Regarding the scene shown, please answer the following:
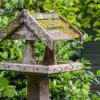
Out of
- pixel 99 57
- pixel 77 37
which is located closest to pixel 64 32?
pixel 77 37

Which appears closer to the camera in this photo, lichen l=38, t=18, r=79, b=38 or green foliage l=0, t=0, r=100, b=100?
lichen l=38, t=18, r=79, b=38

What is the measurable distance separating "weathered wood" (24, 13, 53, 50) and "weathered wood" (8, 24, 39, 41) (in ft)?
0.10

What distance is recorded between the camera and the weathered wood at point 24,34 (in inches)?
86.7

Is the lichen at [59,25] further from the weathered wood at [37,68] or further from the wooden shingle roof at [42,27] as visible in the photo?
the weathered wood at [37,68]

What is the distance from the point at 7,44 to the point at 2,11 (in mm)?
311

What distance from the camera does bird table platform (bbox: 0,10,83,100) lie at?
2176mm

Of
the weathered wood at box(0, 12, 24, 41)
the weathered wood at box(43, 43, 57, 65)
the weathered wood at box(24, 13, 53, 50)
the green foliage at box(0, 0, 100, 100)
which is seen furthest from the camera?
the green foliage at box(0, 0, 100, 100)

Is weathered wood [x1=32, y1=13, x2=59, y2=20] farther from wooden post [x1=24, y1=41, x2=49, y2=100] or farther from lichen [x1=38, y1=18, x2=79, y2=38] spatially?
wooden post [x1=24, y1=41, x2=49, y2=100]

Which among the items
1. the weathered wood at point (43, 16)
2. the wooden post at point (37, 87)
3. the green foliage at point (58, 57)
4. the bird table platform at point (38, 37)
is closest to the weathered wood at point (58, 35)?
the bird table platform at point (38, 37)

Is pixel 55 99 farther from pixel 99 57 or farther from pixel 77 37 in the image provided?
pixel 99 57

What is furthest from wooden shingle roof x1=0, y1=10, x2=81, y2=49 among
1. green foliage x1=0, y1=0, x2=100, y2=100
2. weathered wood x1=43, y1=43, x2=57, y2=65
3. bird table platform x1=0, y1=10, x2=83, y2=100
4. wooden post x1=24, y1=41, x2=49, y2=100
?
green foliage x1=0, y1=0, x2=100, y2=100

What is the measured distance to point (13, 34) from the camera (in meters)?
2.28

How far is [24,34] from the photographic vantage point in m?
2.24

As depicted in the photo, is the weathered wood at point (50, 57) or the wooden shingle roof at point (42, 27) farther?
the weathered wood at point (50, 57)
